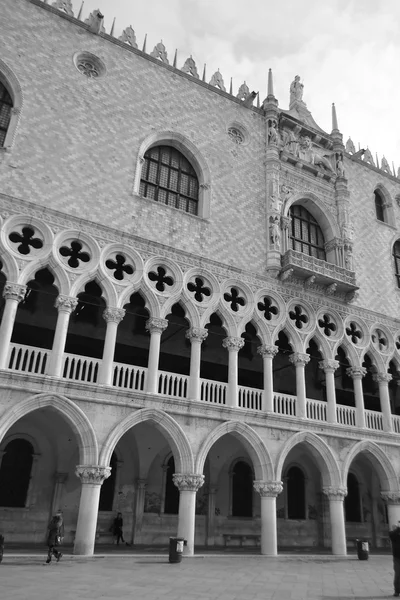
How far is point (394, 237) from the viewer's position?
22125 millimetres

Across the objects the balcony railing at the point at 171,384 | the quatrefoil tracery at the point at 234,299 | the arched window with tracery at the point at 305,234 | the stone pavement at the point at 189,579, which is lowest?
the stone pavement at the point at 189,579

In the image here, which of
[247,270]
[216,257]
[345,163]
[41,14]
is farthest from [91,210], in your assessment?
[345,163]

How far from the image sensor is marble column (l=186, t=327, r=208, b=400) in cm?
1413

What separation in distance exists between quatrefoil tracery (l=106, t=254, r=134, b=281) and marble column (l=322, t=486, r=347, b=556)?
9.21 m

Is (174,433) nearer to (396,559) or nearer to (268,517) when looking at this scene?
(268,517)

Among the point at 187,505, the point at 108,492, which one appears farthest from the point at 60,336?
the point at 108,492

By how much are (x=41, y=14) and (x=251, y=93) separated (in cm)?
835

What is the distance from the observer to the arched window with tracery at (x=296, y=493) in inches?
724

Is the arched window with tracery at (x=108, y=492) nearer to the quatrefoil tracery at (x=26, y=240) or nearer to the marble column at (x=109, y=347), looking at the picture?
the marble column at (x=109, y=347)

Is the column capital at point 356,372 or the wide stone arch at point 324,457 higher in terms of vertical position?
the column capital at point 356,372

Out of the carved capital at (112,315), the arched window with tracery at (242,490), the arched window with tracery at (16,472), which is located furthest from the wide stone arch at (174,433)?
the arched window with tracery at (242,490)

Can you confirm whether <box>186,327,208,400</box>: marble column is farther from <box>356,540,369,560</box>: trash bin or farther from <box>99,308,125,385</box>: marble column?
<box>356,540,369,560</box>: trash bin

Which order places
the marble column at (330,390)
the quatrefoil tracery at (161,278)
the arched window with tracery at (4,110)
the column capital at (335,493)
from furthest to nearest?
the marble column at (330,390), the column capital at (335,493), the quatrefoil tracery at (161,278), the arched window with tracery at (4,110)

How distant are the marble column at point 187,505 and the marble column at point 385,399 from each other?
7.87 m
